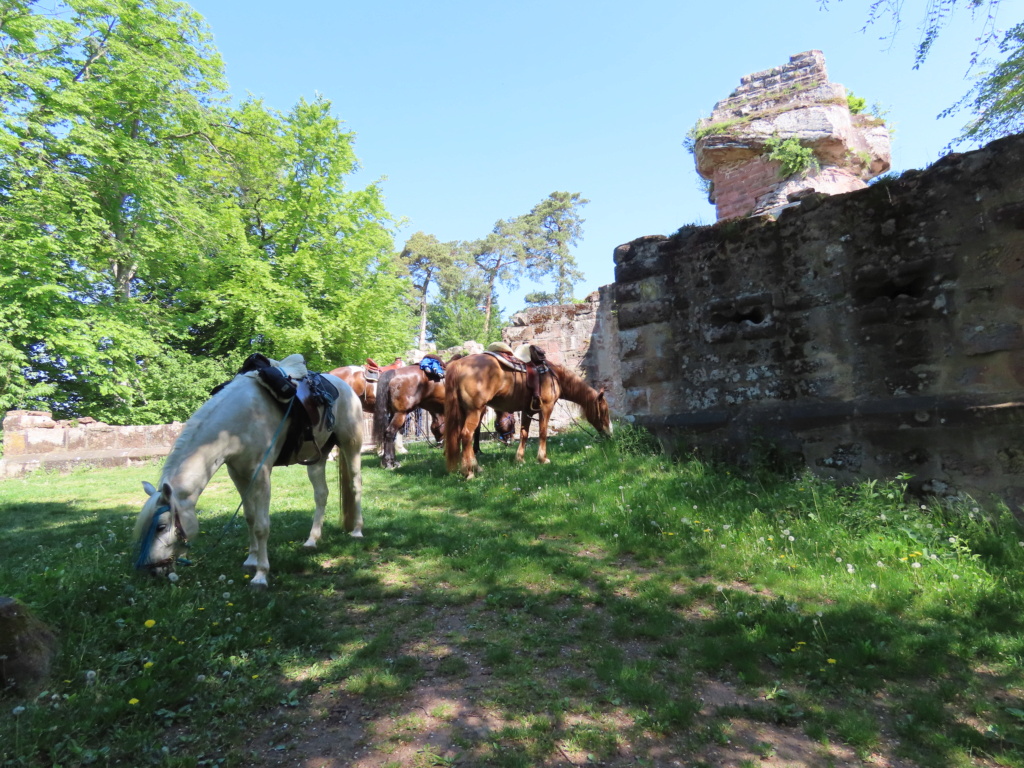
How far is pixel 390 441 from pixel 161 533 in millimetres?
7009

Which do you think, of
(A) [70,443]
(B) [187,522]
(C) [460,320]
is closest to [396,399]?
(B) [187,522]

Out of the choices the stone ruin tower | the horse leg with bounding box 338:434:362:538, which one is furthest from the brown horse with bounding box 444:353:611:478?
the stone ruin tower

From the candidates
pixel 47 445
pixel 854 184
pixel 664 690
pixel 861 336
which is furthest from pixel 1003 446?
pixel 47 445

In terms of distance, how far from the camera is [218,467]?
3779mm

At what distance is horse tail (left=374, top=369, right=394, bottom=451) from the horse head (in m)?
6.88

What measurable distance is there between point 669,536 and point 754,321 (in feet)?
9.52

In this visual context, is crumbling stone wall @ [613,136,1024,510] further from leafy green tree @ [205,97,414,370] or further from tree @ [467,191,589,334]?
tree @ [467,191,589,334]

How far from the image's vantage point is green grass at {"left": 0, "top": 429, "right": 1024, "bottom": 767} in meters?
2.56

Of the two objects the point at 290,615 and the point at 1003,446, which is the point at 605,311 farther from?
the point at 290,615

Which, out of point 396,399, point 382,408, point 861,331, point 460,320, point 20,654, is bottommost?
point 20,654

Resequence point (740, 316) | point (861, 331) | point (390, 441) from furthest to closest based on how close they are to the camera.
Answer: point (390, 441), point (740, 316), point (861, 331)

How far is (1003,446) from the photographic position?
4.74 meters

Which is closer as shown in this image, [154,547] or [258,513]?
[154,547]

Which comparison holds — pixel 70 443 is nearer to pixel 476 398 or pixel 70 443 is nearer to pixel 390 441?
pixel 390 441
